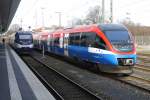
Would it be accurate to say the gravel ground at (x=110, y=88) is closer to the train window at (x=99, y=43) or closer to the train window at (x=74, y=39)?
the train window at (x=99, y=43)

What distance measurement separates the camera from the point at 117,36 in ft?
59.9

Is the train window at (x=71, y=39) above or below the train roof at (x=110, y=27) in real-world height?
below

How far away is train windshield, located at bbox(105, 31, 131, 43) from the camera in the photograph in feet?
59.1

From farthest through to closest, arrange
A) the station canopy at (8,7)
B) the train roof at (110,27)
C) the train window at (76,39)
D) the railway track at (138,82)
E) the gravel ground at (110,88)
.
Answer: the station canopy at (8,7), the train window at (76,39), the train roof at (110,27), the railway track at (138,82), the gravel ground at (110,88)

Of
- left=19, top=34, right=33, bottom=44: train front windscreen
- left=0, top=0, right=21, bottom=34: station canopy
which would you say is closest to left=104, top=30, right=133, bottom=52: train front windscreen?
left=0, top=0, right=21, bottom=34: station canopy

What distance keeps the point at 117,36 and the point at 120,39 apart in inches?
10.3

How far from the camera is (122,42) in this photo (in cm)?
1792

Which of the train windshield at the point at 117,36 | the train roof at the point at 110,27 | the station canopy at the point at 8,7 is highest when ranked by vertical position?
the station canopy at the point at 8,7

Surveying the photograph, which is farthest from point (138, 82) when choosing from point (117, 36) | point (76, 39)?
point (76, 39)

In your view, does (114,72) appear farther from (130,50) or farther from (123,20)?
(123,20)

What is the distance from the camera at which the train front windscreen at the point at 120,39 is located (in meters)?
17.7

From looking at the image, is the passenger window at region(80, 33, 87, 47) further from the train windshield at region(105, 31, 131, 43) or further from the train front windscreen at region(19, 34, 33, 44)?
the train front windscreen at region(19, 34, 33, 44)

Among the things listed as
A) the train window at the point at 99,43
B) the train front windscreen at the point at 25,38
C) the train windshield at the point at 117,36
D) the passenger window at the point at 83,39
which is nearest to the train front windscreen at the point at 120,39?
the train windshield at the point at 117,36

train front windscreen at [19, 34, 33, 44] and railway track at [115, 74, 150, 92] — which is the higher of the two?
train front windscreen at [19, 34, 33, 44]
